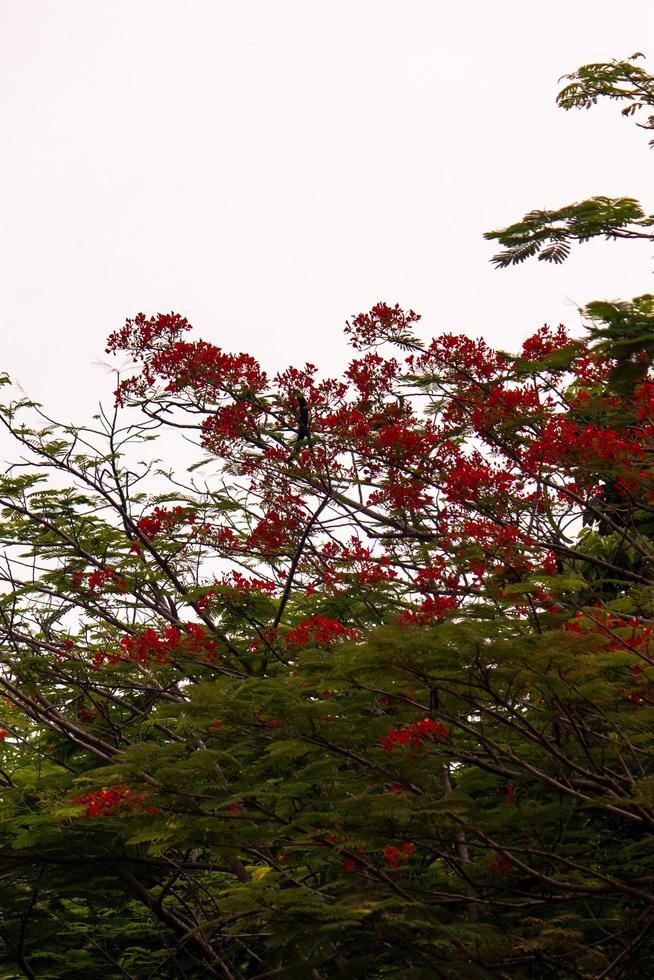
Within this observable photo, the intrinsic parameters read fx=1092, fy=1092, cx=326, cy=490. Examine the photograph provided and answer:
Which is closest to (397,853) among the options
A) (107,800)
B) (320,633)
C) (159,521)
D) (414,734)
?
(414,734)

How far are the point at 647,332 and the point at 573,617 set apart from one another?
2.23 m

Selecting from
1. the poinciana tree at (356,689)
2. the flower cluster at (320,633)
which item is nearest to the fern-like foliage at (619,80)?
the poinciana tree at (356,689)

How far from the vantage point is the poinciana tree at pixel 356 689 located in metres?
5.40

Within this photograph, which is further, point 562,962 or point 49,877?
point 49,877

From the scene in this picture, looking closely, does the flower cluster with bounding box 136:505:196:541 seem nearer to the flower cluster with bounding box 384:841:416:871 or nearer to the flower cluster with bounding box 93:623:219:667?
the flower cluster with bounding box 93:623:219:667

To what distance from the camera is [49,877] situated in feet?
24.3

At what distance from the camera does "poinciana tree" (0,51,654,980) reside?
5.40 m

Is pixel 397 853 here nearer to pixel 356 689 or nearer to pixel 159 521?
pixel 356 689

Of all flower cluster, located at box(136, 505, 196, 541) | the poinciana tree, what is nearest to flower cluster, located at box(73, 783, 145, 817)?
the poinciana tree

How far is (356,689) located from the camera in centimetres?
571

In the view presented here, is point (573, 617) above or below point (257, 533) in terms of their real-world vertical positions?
below

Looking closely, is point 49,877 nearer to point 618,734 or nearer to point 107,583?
point 107,583

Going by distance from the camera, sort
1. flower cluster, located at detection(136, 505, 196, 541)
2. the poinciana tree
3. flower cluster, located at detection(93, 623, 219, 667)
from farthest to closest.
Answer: flower cluster, located at detection(136, 505, 196, 541) → flower cluster, located at detection(93, 623, 219, 667) → the poinciana tree

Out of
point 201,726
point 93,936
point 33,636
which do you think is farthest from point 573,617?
point 93,936
